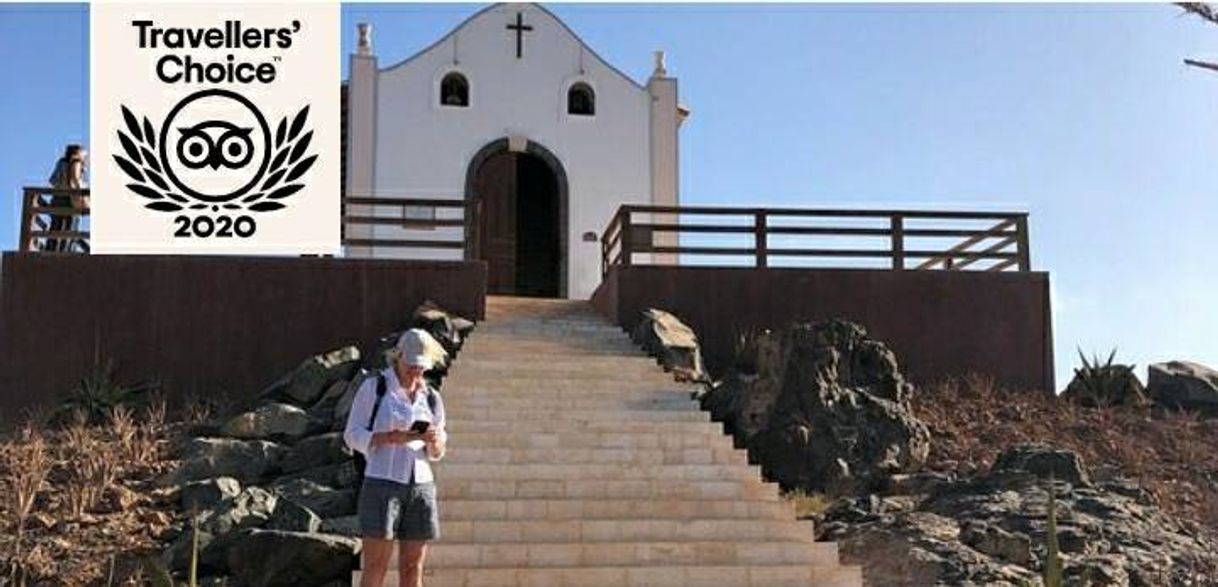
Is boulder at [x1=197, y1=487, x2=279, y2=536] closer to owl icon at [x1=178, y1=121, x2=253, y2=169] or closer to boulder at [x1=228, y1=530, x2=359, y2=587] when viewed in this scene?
boulder at [x1=228, y1=530, x2=359, y2=587]

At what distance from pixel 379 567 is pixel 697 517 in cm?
344

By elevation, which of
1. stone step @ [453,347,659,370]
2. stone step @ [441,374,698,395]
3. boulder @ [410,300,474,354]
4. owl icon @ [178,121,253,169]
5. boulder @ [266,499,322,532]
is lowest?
boulder @ [266,499,322,532]

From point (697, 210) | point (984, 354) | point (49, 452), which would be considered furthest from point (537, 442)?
point (984, 354)

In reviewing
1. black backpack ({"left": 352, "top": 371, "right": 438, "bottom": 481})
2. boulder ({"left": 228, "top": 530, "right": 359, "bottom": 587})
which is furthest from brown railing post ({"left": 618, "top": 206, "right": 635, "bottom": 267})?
black backpack ({"left": 352, "top": 371, "right": 438, "bottom": 481})

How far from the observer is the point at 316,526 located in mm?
8672

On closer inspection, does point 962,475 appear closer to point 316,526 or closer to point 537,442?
point 537,442

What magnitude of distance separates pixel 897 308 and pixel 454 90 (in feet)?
26.9

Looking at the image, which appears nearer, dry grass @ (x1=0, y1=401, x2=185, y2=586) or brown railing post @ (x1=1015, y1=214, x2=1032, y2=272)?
dry grass @ (x1=0, y1=401, x2=185, y2=586)

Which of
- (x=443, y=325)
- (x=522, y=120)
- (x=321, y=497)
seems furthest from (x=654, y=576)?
(x=522, y=120)

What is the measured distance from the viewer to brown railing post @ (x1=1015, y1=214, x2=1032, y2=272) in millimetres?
16344

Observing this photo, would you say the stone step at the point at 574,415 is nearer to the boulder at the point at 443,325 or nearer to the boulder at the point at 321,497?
the boulder at the point at 321,497

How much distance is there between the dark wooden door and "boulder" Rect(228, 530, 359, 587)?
37.5 feet

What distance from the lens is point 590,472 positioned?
1003 cm

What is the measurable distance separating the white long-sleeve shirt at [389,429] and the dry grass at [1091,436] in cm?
672
